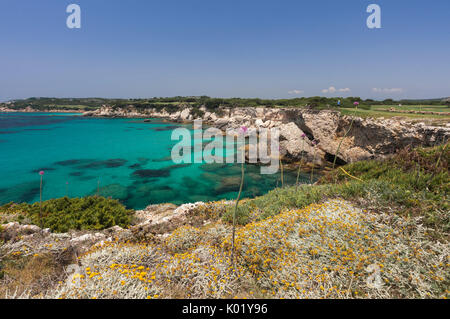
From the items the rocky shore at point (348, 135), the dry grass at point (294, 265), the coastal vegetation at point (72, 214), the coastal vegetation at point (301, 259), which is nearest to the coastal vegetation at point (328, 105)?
the rocky shore at point (348, 135)

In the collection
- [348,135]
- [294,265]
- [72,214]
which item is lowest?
[72,214]

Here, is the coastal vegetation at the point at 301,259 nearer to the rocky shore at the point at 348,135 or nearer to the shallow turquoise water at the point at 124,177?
the shallow turquoise water at the point at 124,177

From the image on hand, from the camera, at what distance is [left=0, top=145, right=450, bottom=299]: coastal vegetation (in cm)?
291

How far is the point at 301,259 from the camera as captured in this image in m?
3.57

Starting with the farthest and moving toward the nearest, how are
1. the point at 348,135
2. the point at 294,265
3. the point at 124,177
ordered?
1. the point at 348,135
2. the point at 124,177
3. the point at 294,265

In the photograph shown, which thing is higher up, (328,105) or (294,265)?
(328,105)

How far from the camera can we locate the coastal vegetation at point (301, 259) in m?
2.91

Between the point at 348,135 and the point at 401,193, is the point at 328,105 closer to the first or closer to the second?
the point at 348,135

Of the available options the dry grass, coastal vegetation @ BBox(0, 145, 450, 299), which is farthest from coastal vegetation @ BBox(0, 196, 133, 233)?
the dry grass

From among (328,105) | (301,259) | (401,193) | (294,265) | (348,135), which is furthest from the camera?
(328,105)

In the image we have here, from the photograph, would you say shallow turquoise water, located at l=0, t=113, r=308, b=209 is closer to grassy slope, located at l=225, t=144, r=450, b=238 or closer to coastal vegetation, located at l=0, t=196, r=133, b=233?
coastal vegetation, located at l=0, t=196, r=133, b=233

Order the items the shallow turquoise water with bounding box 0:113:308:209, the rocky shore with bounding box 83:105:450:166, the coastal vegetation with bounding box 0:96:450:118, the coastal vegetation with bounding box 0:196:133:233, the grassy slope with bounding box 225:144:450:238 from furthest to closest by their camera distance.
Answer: the coastal vegetation with bounding box 0:96:450:118, the rocky shore with bounding box 83:105:450:166, the shallow turquoise water with bounding box 0:113:308:209, the coastal vegetation with bounding box 0:196:133:233, the grassy slope with bounding box 225:144:450:238

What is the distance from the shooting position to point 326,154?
77.4 feet

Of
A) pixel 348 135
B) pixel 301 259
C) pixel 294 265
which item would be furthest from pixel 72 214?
pixel 348 135
